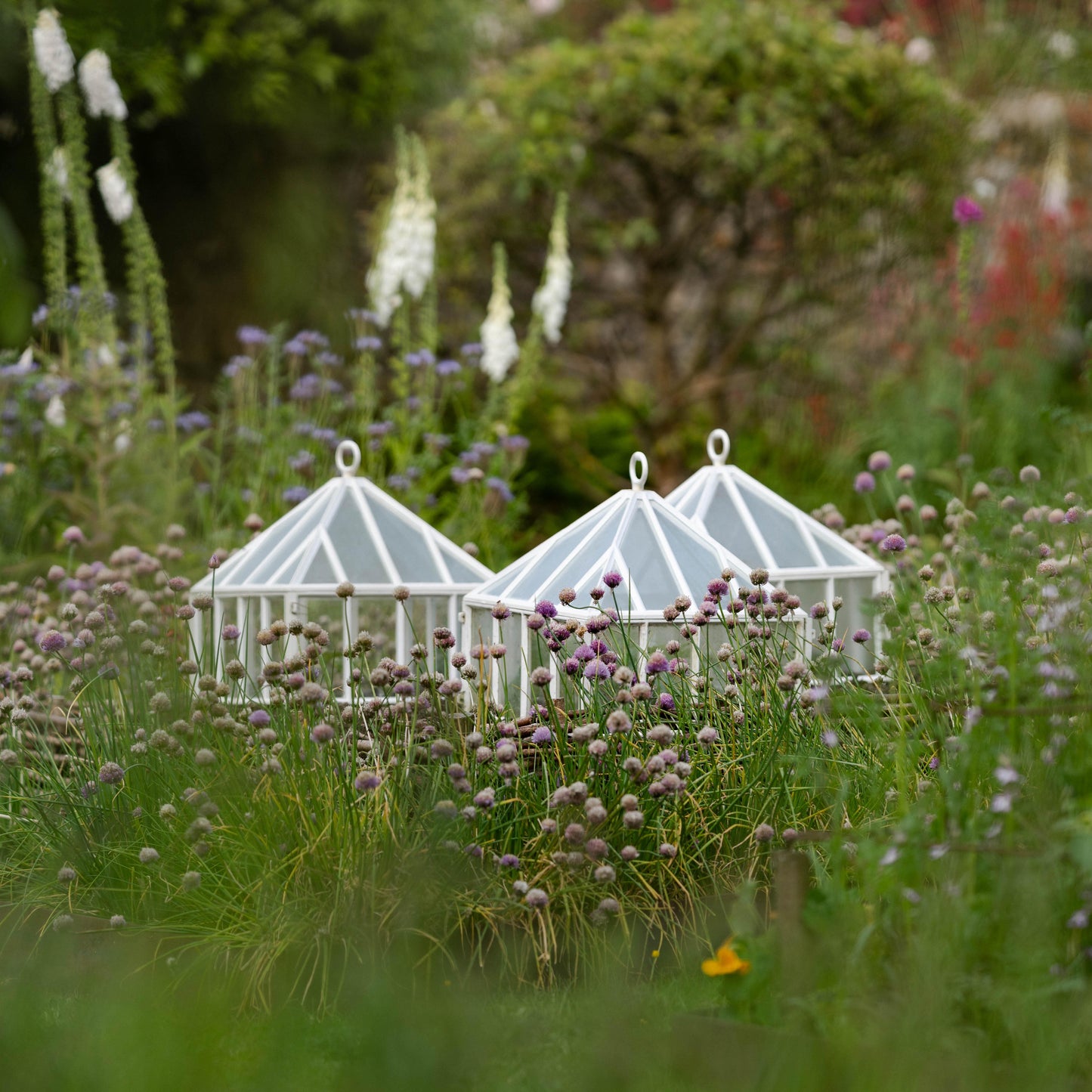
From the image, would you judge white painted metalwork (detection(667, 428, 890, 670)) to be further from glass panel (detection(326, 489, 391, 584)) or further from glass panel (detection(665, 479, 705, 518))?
glass panel (detection(326, 489, 391, 584))

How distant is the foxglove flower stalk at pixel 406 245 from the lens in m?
6.41

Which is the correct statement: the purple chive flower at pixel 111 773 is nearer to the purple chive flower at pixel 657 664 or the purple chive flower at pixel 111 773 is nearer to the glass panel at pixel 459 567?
the purple chive flower at pixel 657 664

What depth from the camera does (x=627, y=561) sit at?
3311 millimetres

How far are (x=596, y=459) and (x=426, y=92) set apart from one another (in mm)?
4072

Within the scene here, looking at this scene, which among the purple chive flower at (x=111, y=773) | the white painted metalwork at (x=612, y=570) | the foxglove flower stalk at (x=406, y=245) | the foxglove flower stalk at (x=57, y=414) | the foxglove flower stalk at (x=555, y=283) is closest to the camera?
the purple chive flower at (x=111, y=773)

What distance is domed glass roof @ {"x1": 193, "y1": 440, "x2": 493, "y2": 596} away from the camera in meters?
3.72

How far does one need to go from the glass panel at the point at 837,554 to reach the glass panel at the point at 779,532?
2.1 inches

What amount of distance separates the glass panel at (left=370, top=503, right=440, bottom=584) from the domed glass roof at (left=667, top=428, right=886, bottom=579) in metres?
0.78

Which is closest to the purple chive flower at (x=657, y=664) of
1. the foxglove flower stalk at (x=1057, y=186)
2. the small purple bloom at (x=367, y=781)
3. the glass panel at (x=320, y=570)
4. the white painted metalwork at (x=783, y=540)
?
the small purple bloom at (x=367, y=781)

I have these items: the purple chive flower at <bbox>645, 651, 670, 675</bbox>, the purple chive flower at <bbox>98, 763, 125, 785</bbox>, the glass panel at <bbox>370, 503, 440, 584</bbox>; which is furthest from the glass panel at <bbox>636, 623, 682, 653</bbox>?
the purple chive flower at <bbox>98, 763, 125, 785</bbox>

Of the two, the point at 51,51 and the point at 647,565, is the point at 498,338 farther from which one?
the point at 647,565

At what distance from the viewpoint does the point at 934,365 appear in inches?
314

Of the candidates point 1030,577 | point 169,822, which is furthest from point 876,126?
point 169,822

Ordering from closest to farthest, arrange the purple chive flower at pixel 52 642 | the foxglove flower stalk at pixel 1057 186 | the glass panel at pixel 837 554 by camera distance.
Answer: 1. the purple chive flower at pixel 52 642
2. the glass panel at pixel 837 554
3. the foxglove flower stalk at pixel 1057 186
